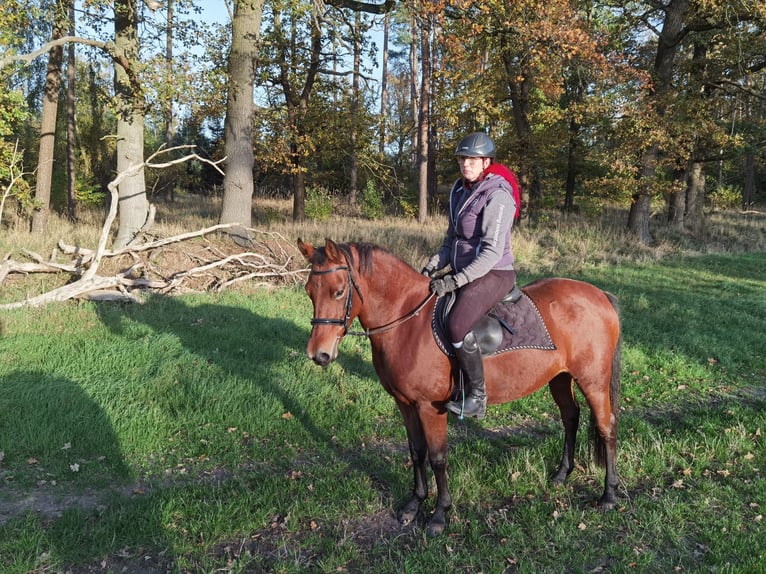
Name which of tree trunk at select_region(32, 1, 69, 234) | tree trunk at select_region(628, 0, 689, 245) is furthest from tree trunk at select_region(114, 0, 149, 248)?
tree trunk at select_region(628, 0, 689, 245)

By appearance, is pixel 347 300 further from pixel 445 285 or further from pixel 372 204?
pixel 372 204

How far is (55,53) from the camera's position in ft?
46.4

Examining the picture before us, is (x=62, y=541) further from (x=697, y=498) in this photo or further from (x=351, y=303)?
(x=697, y=498)

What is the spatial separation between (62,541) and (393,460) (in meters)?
2.75

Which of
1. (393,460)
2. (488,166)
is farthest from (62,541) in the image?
(488,166)

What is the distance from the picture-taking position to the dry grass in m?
12.7

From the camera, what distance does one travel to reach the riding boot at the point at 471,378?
354cm

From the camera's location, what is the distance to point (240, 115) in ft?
41.3

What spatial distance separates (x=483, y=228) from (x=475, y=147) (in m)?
A: 0.65

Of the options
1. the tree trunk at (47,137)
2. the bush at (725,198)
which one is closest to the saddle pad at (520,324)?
the tree trunk at (47,137)

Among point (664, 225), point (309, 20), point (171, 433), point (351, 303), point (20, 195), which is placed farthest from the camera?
point (664, 225)

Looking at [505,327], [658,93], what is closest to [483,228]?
[505,327]

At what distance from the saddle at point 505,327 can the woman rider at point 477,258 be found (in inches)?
3.8

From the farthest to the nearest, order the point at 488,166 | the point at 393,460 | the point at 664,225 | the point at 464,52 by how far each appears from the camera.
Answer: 1. the point at 664,225
2. the point at 464,52
3. the point at 393,460
4. the point at 488,166
